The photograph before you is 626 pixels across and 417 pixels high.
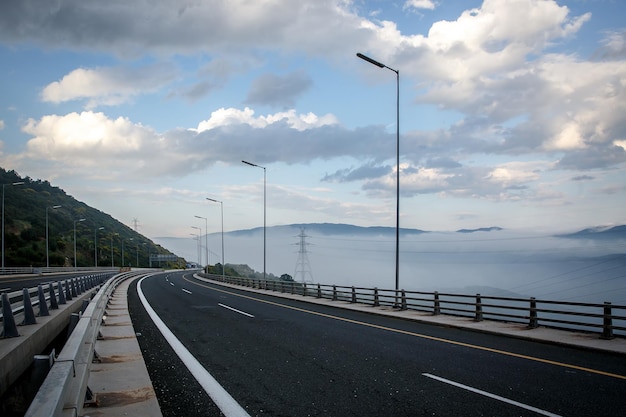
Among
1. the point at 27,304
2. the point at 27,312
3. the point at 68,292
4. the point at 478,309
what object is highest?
the point at 27,304

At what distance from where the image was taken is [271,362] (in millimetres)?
8906

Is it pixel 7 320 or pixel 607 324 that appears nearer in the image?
pixel 7 320

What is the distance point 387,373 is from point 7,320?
7.31m

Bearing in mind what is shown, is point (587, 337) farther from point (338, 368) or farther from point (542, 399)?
point (338, 368)

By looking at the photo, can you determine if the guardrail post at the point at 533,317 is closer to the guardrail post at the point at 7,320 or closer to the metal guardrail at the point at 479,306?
the metal guardrail at the point at 479,306

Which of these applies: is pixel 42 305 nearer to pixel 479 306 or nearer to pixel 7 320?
pixel 7 320

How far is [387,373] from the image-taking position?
797 centimetres

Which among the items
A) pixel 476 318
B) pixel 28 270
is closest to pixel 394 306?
pixel 476 318

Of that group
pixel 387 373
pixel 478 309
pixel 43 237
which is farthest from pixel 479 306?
pixel 43 237

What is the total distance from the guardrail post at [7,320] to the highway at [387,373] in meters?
2.54

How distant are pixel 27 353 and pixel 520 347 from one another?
36.1ft

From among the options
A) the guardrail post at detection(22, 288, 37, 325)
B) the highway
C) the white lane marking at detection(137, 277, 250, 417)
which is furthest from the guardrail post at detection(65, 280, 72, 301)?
the white lane marking at detection(137, 277, 250, 417)

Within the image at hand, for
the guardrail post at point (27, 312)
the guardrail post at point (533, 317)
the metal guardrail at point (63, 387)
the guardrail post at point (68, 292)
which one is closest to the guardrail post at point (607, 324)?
the guardrail post at point (533, 317)

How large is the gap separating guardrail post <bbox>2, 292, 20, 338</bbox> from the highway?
254 centimetres
